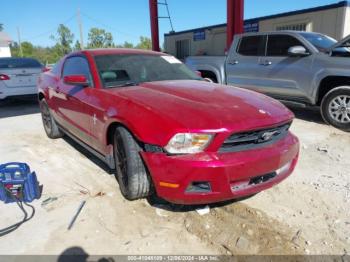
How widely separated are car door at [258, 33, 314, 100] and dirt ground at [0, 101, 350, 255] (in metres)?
2.44

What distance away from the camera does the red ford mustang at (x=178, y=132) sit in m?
2.59

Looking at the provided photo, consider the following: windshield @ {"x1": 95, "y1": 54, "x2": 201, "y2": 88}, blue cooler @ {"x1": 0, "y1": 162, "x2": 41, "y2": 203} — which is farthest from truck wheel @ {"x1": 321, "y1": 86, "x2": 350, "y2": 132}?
blue cooler @ {"x1": 0, "y1": 162, "x2": 41, "y2": 203}

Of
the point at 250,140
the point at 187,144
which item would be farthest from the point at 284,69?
the point at 187,144

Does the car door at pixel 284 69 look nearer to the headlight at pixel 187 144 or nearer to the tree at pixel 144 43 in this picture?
the headlight at pixel 187 144

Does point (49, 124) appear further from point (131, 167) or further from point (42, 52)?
point (42, 52)

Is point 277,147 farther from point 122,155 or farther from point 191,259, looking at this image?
point 122,155

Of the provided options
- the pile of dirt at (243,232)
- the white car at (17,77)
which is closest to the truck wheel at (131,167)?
the pile of dirt at (243,232)

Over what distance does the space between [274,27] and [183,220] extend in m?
14.3

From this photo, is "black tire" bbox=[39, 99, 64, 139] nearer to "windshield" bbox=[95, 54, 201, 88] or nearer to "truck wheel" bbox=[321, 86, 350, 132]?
"windshield" bbox=[95, 54, 201, 88]

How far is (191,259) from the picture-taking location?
247 cm

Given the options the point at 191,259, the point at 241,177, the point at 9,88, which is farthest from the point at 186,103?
the point at 9,88

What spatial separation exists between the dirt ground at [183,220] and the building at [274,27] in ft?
33.2

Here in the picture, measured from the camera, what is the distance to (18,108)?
362 inches

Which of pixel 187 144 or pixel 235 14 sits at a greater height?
pixel 235 14
